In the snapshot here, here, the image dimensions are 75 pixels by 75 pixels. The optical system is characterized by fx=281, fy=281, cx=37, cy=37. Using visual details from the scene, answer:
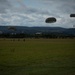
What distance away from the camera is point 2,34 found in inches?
5502

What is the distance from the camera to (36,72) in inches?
577

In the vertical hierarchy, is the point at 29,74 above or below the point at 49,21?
below

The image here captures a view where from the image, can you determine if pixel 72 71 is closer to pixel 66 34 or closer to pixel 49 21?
pixel 49 21

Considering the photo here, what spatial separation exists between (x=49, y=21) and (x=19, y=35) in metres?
111

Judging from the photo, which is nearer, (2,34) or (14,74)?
(14,74)

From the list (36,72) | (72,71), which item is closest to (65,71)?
(72,71)

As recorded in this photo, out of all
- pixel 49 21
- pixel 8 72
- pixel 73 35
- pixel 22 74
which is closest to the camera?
pixel 22 74

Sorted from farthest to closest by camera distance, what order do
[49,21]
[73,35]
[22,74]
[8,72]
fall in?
1. [73,35]
2. [49,21]
3. [8,72]
4. [22,74]

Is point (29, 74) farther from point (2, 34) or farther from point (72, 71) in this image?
point (2, 34)

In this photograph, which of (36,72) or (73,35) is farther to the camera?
(73,35)

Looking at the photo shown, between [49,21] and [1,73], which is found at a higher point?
[49,21]

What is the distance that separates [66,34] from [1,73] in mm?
127423

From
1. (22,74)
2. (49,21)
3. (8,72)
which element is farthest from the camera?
(49,21)

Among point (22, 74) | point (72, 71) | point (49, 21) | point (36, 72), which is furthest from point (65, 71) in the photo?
point (49, 21)
